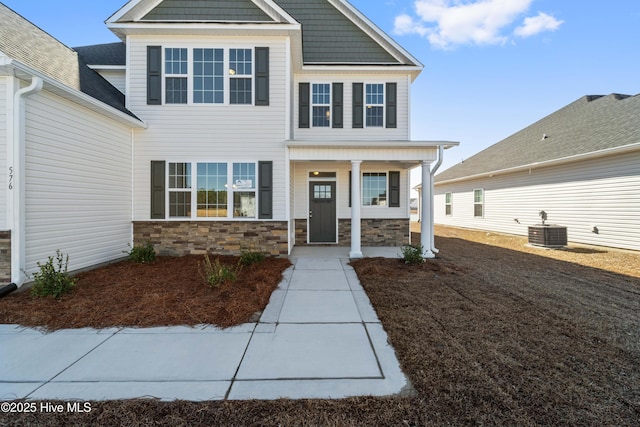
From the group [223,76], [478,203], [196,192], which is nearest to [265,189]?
[196,192]

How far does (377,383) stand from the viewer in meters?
2.40

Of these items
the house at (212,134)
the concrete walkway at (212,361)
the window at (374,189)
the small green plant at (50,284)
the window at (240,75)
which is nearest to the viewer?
the concrete walkway at (212,361)

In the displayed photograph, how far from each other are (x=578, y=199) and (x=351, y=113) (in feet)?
28.1

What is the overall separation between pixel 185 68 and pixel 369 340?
7.75 m

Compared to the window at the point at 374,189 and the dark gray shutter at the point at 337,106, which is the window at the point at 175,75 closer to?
the dark gray shutter at the point at 337,106

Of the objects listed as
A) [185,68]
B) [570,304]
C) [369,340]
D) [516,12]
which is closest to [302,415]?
[369,340]

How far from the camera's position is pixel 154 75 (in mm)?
7312

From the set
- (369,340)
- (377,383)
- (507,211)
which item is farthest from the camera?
(507,211)

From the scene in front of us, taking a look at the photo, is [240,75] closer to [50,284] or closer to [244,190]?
[244,190]

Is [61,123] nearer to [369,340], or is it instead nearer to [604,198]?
[369,340]

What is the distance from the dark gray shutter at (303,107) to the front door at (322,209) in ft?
6.37

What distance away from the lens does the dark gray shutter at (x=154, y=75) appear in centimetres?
727

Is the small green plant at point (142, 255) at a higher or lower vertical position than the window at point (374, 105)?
lower

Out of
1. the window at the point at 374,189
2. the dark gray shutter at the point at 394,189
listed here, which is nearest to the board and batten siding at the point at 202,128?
the window at the point at 374,189
